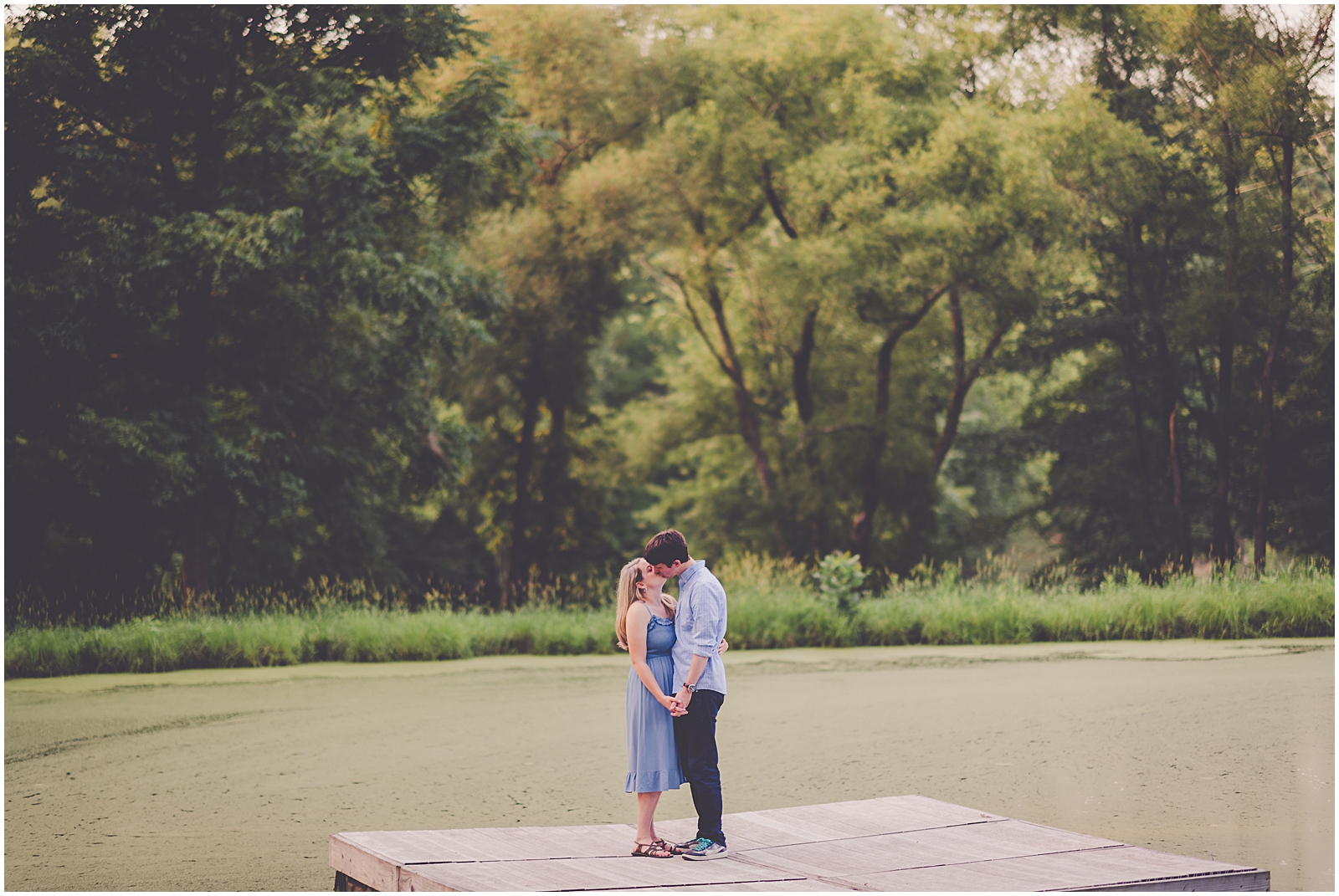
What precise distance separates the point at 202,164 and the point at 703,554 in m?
13.1

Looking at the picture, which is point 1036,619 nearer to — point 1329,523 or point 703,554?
point 1329,523

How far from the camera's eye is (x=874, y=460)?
2403 centimetres

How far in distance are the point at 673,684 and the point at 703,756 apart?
0.29 metres

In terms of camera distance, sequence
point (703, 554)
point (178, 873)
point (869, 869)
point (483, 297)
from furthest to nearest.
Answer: point (703, 554) < point (483, 297) < point (178, 873) < point (869, 869)

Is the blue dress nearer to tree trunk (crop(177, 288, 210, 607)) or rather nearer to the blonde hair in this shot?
the blonde hair

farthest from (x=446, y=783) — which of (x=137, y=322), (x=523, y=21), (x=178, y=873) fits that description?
(x=523, y=21)

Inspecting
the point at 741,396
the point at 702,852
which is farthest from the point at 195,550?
the point at 702,852

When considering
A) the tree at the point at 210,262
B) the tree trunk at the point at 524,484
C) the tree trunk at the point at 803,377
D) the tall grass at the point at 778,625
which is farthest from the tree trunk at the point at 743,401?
the tall grass at the point at 778,625

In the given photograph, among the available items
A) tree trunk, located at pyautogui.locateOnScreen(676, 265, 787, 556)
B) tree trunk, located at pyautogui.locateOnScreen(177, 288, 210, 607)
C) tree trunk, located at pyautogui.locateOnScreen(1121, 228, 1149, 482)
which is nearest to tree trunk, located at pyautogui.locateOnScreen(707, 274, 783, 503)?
tree trunk, located at pyautogui.locateOnScreen(676, 265, 787, 556)

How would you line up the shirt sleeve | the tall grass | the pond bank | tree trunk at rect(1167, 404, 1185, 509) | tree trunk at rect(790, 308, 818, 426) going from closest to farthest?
the shirt sleeve, the pond bank, the tall grass, tree trunk at rect(1167, 404, 1185, 509), tree trunk at rect(790, 308, 818, 426)

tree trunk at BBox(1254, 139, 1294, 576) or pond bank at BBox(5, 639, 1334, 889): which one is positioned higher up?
tree trunk at BBox(1254, 139, 1294, 576)

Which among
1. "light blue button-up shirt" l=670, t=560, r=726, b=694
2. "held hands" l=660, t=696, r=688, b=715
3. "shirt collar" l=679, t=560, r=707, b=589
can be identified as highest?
"shirt collar" l=679, t=560, r=707, b=589

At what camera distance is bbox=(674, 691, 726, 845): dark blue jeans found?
16.1ft

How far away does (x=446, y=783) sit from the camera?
24.5ft
